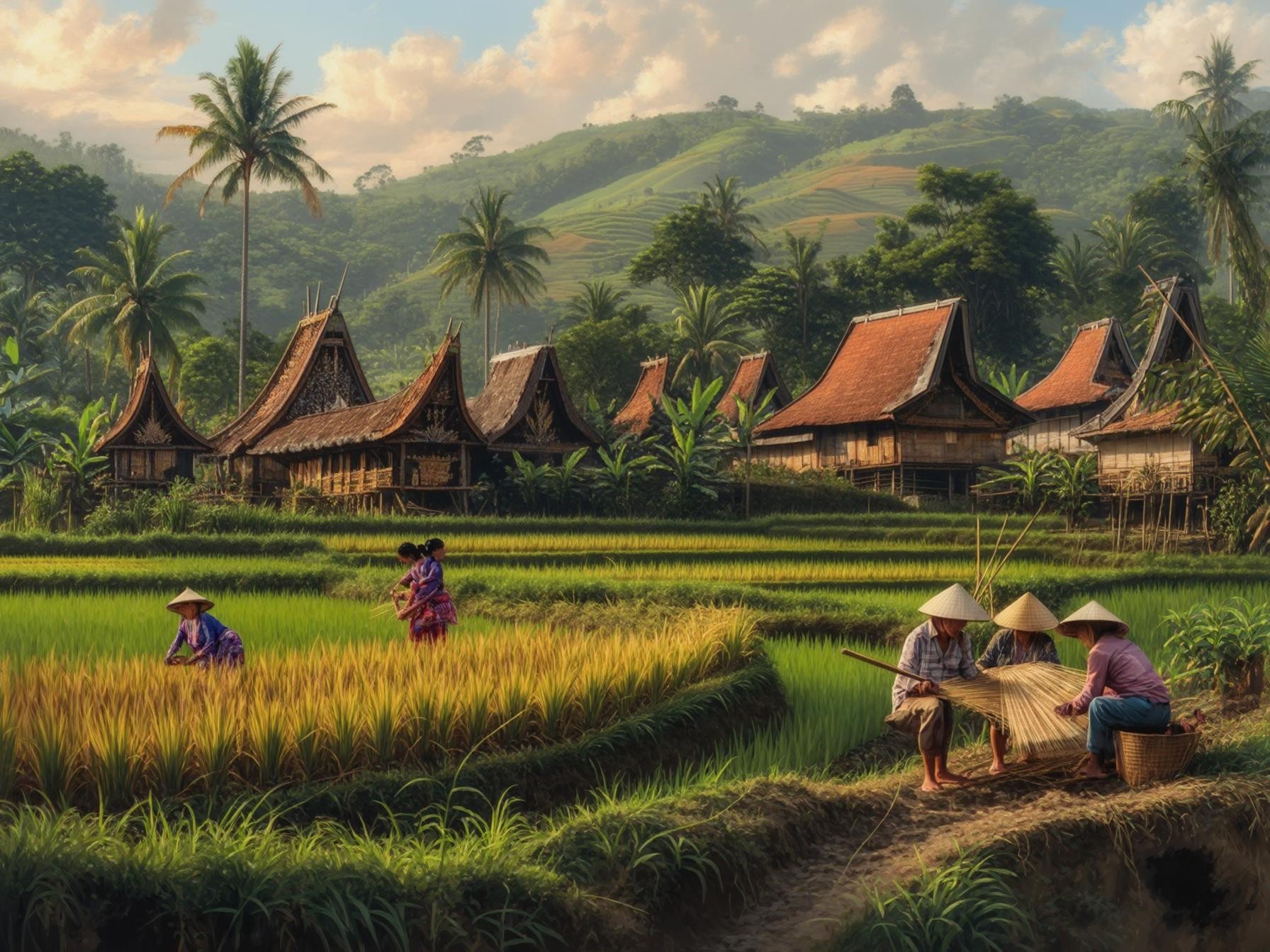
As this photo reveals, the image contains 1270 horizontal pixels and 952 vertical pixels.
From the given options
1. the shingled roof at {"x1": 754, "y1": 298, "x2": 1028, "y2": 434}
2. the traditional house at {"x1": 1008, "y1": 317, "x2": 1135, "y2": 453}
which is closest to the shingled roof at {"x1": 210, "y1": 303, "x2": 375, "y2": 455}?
the shingled roof at {"x1": 754, "y1": 298, "x2": 1028, "y2": 434}

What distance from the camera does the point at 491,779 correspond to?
22.7 ft

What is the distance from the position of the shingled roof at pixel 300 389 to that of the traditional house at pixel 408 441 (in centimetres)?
174

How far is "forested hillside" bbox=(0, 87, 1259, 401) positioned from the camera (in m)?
98.7

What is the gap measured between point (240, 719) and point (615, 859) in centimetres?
200

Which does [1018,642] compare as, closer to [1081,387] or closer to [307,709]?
[307,709]

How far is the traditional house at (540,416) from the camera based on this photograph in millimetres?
28047

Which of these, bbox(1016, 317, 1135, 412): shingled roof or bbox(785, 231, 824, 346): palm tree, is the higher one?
bbox(785, 231, 824, 346): palm tree

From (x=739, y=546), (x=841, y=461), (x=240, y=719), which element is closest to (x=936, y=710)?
(x=240, y=719)

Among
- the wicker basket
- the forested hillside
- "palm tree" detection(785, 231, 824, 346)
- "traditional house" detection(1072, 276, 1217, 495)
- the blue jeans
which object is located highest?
the forested hillside

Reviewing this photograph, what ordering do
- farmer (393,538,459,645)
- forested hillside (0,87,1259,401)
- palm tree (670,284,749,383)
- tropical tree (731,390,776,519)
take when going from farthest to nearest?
forested hillside (0,87,1259,401), palm tree (670,284,749,383), tropical tree (731,390,776,519), farmer (393,538,459,645)

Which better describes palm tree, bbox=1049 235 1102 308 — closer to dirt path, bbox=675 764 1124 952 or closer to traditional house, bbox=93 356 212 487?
traditional house, bbox=93 356 212 487

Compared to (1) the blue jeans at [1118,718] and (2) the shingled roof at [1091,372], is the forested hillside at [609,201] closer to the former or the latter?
(2) the shingled roof at [1091,372]

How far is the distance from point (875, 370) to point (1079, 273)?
21710 mm

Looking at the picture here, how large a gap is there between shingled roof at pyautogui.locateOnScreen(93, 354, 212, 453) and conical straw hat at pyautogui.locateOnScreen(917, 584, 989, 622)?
950 inches
